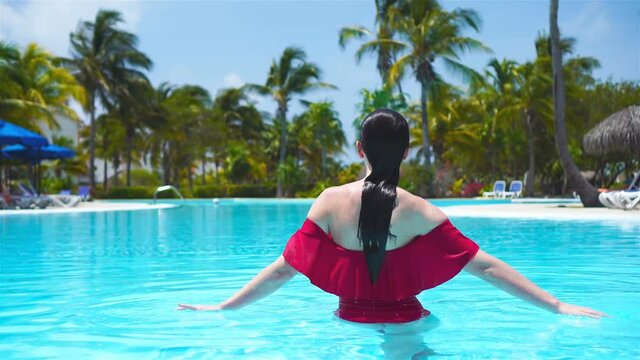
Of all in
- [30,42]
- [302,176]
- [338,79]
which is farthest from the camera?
[338,79]

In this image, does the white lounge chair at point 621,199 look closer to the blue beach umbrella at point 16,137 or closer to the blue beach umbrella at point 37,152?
the blue beach umbrella at point 16,137

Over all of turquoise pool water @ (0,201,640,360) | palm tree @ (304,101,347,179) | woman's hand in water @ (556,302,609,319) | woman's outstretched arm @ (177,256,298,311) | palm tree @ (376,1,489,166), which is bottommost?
turquoise pool water @ (0,201,640,360)

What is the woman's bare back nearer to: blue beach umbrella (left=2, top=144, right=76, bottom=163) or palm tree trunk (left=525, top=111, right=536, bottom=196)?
blue beach umbrella (left=2, top=144, right=76, bottom=163)

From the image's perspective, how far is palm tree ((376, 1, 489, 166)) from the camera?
32250 millimetres

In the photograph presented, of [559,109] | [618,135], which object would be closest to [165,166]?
[559,109]

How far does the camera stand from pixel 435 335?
11.7ft

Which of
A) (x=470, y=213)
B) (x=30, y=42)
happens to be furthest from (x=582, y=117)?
(x=30, y=42)

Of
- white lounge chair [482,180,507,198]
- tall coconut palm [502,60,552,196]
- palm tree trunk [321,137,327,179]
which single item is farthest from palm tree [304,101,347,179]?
white lounge chair [482,180,507,198]

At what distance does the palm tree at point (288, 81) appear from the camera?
42.0 m

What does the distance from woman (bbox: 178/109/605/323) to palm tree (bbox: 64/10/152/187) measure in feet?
127

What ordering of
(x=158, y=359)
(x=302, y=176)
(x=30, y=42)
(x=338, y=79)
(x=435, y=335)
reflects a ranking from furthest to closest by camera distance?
(x=338, y=79) → (x=302, y=176) → (x=30, y=42) → (x=435, y=335) → (x=158, y=359)

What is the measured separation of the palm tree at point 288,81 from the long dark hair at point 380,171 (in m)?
39.3

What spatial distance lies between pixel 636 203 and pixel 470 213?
4.04 meters

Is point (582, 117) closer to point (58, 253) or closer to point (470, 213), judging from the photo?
point (470, 213)
